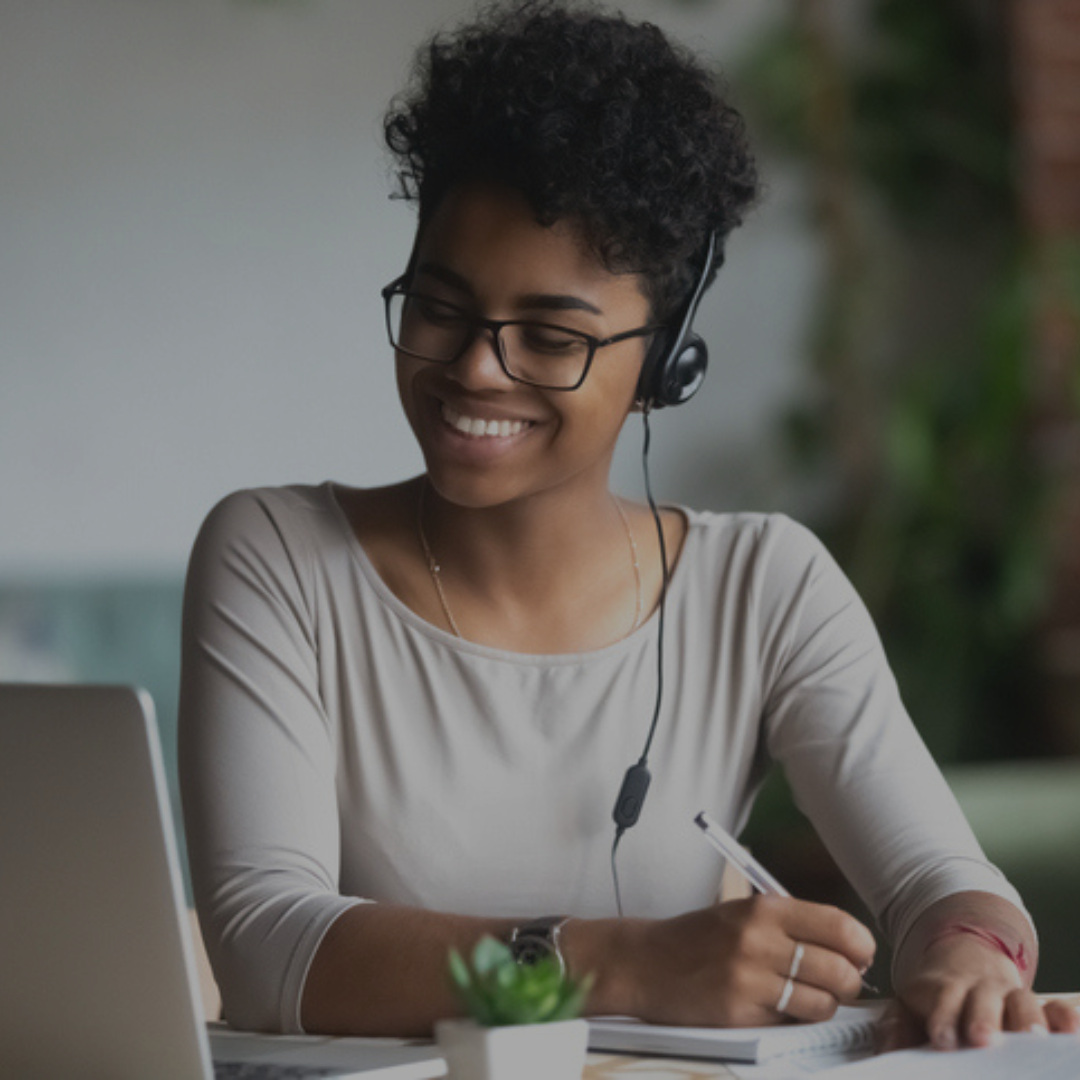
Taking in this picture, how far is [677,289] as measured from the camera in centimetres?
160

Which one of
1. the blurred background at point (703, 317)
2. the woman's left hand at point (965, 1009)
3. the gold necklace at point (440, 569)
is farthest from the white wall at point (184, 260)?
the woman's left hand at point (965, 1009)

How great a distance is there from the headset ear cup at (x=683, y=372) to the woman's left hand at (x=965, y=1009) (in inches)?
21.1

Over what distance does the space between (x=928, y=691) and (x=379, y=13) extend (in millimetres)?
1805

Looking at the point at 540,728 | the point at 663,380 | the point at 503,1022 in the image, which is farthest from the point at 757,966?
the point at 663,380

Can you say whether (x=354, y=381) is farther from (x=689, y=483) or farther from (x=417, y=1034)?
(x=417, y=1034)

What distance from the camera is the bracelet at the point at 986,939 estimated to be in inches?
53.3

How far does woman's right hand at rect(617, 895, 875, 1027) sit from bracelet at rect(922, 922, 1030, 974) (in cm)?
16

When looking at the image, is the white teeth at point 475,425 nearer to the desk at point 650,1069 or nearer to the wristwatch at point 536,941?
the wristwatch at point 536,941

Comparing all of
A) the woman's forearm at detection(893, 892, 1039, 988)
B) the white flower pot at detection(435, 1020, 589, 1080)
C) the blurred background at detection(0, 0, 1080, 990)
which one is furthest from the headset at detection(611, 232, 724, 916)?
the blurred background at detection(0, 0, 1080, 990)

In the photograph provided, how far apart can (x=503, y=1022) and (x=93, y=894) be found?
222mm

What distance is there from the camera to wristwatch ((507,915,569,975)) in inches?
48.9

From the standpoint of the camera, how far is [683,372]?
5.25 feet

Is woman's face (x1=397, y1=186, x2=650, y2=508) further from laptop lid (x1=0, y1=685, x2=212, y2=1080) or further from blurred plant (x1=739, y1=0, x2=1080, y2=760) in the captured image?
blurred plant (x1=739, y1=0, x2=1080, y2=760)

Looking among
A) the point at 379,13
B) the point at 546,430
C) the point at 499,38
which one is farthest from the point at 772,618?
the point at 379,13
